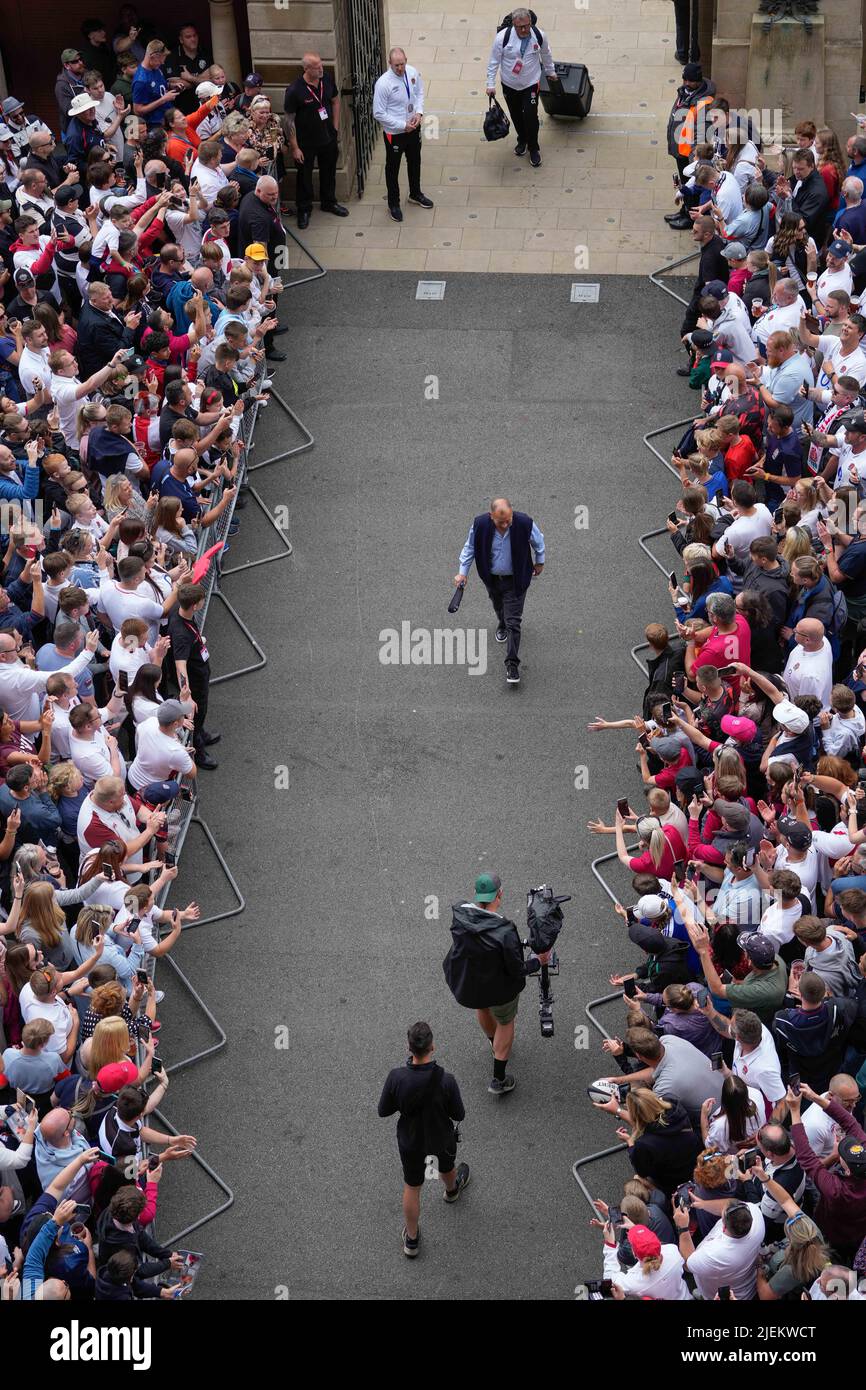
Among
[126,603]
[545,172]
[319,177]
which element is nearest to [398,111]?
[319,177]

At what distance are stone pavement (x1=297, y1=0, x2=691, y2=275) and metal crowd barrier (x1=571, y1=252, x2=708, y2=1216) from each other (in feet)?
1.79

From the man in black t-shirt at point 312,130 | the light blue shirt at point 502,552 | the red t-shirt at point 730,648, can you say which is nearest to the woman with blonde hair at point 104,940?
the red t-shirt at point 730,648

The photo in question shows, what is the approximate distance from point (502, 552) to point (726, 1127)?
5538 millimetres

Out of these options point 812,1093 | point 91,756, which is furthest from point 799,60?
point 812,1093

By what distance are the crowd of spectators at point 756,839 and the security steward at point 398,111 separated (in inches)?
195

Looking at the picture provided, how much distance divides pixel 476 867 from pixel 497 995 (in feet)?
6.85

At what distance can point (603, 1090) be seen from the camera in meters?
10.7

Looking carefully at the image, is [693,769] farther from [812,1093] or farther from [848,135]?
[848,135]

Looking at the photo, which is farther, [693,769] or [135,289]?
[135,289]

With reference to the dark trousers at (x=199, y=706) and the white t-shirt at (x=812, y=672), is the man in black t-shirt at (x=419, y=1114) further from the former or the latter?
the dark trousers at (x=199, y=706)

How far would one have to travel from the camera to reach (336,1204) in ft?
37.6

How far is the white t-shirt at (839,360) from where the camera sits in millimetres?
14453

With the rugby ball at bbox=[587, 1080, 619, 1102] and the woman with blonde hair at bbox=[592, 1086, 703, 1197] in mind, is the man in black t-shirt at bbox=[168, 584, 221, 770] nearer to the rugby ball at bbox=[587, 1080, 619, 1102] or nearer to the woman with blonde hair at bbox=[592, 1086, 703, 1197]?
the rugby ball at bbox=[587, 1080, 619, 1102]

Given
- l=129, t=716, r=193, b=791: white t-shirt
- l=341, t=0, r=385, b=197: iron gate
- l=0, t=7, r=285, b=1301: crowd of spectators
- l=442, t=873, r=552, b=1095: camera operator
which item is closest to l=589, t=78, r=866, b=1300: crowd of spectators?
l=442, t=873, r=552, b=1095: camera operator
